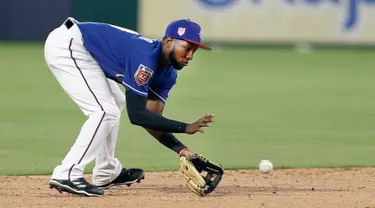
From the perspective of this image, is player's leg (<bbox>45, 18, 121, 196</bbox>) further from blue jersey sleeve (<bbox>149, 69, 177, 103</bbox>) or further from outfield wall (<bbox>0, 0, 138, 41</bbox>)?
outfield wall (<bbox>0, 0, 138, 41</bbox>)

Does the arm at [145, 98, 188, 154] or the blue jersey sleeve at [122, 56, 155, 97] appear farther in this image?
the arm at [145, 98, 188, 154]

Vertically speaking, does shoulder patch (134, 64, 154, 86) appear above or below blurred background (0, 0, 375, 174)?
above

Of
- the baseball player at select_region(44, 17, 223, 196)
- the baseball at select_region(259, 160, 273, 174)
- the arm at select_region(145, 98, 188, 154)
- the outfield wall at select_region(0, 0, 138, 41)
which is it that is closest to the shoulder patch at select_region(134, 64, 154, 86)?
the baseball player at select_region(44, 17, 223, 196)

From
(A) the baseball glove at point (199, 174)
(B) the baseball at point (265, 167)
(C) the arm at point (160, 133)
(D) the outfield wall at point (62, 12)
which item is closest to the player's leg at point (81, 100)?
(C) the arm at point (160, 133)

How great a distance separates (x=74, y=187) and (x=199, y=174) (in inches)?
35.9

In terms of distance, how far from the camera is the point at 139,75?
7043mm

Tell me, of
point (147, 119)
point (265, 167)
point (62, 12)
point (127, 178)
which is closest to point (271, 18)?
point (62, 12)

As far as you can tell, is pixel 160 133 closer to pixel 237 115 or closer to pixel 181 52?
pixel 181 52

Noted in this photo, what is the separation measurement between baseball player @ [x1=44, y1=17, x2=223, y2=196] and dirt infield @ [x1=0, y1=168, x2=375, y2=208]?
0.24m

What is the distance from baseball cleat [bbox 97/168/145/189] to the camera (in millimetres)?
7930

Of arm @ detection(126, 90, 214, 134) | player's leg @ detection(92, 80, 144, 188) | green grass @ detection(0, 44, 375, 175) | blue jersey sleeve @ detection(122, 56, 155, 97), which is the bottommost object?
green grass @ detection(0, 44, 375, 175)

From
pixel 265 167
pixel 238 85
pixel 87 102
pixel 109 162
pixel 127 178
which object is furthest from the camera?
pixel 238 85

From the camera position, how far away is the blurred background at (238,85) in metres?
10.4

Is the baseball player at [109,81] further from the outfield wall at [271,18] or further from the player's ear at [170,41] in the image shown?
the outfield wall at [271,18]
